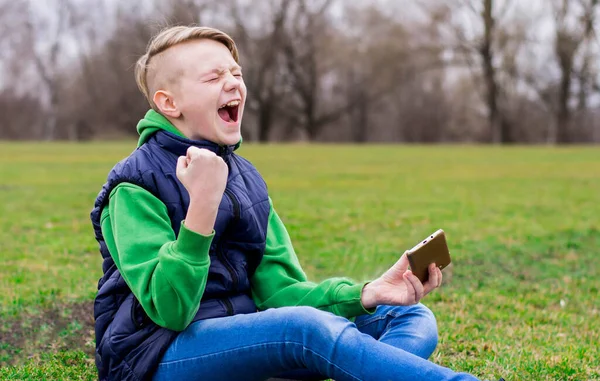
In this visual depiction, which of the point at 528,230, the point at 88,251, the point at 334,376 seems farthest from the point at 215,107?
the point at 528,230

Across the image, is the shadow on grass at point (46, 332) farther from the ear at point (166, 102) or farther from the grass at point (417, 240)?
the ear at point (166, 102)

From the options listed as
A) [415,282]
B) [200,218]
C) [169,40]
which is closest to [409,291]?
[415,282]

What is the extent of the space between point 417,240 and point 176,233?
4.76m

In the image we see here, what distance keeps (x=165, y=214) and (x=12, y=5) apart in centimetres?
4348

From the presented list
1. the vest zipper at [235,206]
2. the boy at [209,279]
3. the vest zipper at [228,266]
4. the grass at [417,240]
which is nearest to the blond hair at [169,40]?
the boy at [209,279]

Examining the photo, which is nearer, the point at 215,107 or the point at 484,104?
the point at 215,107

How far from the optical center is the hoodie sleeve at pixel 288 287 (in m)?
2.49

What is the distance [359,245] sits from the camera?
6.52 meters

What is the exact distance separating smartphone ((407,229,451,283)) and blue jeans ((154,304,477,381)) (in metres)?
0.30

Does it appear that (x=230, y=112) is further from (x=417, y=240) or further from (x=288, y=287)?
(x=417, y=240)

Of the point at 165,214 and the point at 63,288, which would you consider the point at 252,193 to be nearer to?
the point at 165,214

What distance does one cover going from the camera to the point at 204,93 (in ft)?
7.73

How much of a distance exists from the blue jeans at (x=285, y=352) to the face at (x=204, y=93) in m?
0.59

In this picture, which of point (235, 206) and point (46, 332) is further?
point (46, 332)
